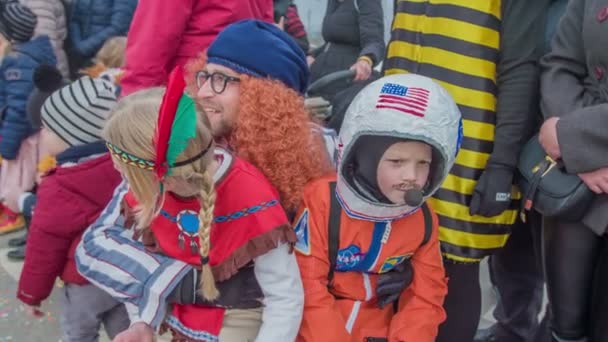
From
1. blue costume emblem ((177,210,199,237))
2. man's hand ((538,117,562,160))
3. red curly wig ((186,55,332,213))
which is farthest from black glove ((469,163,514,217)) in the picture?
blue costume emblem ((177,210,199,237))

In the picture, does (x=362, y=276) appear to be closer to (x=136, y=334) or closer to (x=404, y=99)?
(x=404, y=99)

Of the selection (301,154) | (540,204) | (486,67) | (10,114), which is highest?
(486,67)

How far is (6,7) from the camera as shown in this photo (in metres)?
3.54

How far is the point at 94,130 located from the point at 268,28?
0.80 metres

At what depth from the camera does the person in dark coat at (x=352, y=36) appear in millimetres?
3344

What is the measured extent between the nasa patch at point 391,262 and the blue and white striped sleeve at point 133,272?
515 mm

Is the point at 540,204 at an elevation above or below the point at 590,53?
below

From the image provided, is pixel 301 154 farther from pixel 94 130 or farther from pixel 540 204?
pixel 94 130

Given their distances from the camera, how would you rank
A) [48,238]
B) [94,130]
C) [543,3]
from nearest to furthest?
[543,3] → [48,238] → [94,130]

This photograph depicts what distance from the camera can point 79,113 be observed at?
6.70 ft

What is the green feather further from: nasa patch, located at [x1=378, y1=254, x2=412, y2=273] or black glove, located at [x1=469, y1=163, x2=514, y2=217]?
black glove, located at [x1=469, y1=163, x2=514, y2=217]

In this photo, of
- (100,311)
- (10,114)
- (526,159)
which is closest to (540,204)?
(526,159)

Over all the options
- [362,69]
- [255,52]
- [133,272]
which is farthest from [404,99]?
[362,69]

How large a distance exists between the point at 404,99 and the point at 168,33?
0.88 meters
